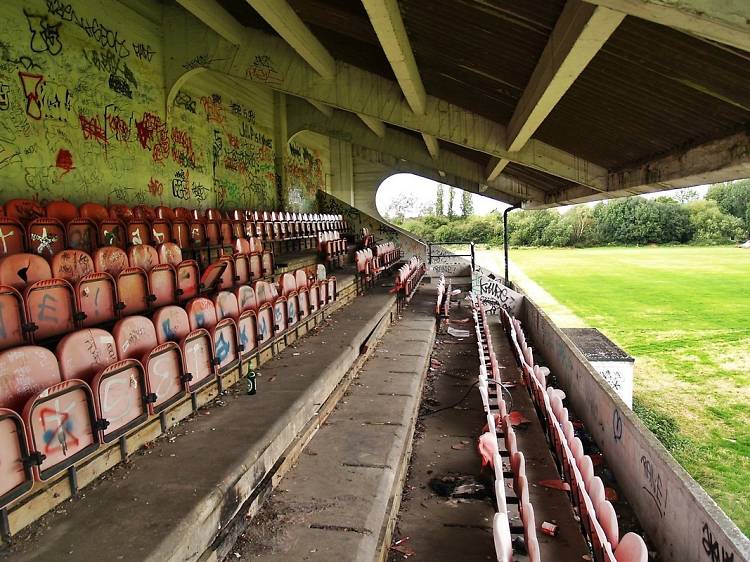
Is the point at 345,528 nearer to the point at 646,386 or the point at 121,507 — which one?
the point at 121,507

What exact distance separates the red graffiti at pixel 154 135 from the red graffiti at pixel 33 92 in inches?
64.5

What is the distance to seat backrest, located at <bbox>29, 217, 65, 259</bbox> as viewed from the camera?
4.12 metres

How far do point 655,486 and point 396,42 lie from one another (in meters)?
4.27

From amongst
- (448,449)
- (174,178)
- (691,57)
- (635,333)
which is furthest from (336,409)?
(635,333)

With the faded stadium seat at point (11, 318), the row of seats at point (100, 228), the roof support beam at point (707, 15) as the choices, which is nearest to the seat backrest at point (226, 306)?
the faded stadium seat at point (11, 318)

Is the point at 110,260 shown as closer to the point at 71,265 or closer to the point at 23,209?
the point at 71,265

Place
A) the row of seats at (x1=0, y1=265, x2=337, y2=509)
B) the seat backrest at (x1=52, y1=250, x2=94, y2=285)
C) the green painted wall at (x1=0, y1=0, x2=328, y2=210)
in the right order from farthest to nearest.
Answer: the green painted wall at (x1=0, y1=0, x2=328, y2=210) → the seat backrest at (x1=52, y1=250, x2=94, y2=285) → the row of seats at (x1=0, y1=265, x2=337, y2=509)

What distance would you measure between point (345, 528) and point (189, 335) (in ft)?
5.24

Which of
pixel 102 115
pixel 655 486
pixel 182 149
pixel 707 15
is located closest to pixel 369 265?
pixel 182 149

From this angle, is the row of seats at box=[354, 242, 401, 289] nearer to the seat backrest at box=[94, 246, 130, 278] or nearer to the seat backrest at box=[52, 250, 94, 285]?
the seat backrest at box=[94, 246, 130, 278]

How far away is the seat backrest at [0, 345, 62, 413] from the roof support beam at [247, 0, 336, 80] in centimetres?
420

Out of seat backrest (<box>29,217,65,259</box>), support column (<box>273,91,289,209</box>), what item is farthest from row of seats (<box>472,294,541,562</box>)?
support column (<box>273,91,289,209</box>)

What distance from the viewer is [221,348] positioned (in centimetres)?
358

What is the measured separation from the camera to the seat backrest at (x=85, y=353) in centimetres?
243
